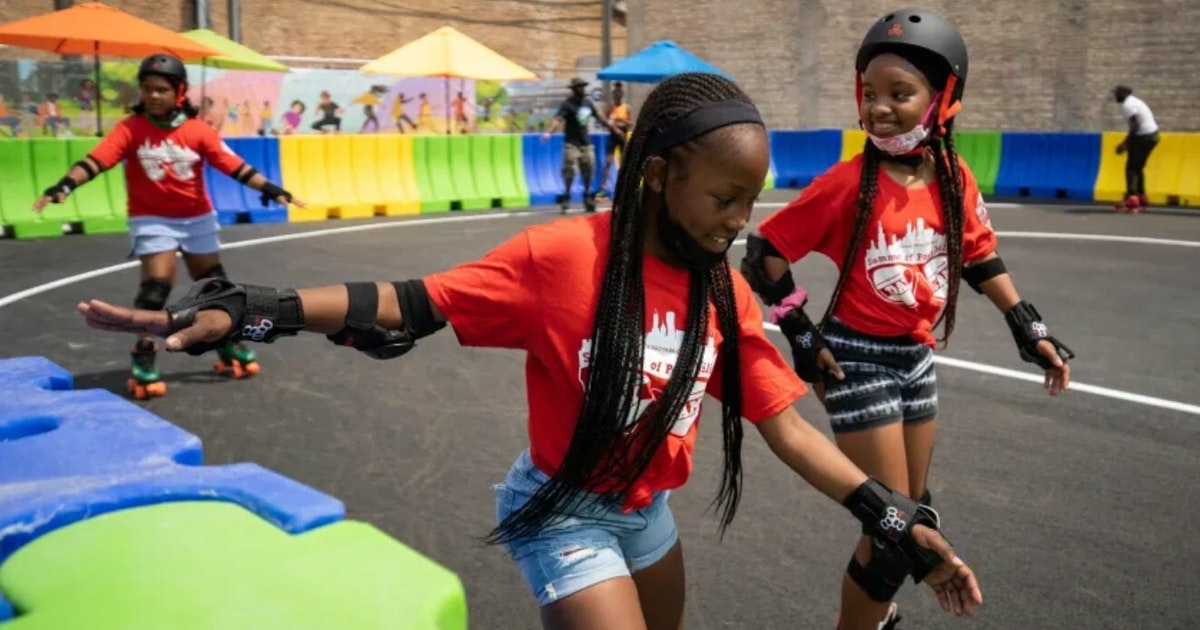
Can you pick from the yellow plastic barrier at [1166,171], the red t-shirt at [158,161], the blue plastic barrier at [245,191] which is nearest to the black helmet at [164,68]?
the red t-shirt at [158,161]

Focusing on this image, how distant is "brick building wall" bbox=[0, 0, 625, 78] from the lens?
31.6m

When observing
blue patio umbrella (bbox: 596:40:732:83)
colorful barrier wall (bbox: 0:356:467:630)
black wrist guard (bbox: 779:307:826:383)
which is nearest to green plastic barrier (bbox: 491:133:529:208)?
blue patio umbrella (bbox: 596:40:732:83)

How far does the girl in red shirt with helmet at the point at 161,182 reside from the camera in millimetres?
7734

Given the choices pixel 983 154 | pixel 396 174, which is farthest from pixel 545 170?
pixel 983 154

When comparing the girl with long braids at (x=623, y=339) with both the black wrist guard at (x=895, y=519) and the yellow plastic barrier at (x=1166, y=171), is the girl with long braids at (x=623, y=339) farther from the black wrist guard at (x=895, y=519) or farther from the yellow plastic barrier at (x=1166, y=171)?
the yellow plastic barrier at (x=1166, y=171)

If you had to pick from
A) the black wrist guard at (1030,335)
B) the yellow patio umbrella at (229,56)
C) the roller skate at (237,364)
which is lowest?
the roller skate at (237,364)

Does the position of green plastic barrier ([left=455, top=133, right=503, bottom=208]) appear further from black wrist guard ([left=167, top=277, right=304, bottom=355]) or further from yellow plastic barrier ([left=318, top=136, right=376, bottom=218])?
black wrist guard ([left=167, top=277, right=304, bottom=355])

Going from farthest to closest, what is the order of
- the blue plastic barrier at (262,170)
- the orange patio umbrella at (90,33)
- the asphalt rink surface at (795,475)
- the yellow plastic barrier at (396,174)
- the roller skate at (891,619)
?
1. the yellow plastic barrier at (396,174)
2. the blue plastic barrier at (262,170)
3. the orange patio umbrella at (90,33)
4. the asphalt rink surface at (795,475)
5. the roller skate at (891,619)

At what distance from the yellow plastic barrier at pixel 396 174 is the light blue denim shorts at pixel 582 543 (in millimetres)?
16326

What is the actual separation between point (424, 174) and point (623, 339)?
17507 mm

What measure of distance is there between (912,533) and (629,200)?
39.0 inches

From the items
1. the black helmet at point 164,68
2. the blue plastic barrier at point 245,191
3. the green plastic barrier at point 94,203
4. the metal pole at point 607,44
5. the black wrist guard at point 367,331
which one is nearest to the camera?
the black wrist guard at point 367,331

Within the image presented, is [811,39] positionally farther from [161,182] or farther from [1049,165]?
[161,182]

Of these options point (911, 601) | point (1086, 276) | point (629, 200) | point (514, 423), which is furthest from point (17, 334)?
point (1086, 276)
